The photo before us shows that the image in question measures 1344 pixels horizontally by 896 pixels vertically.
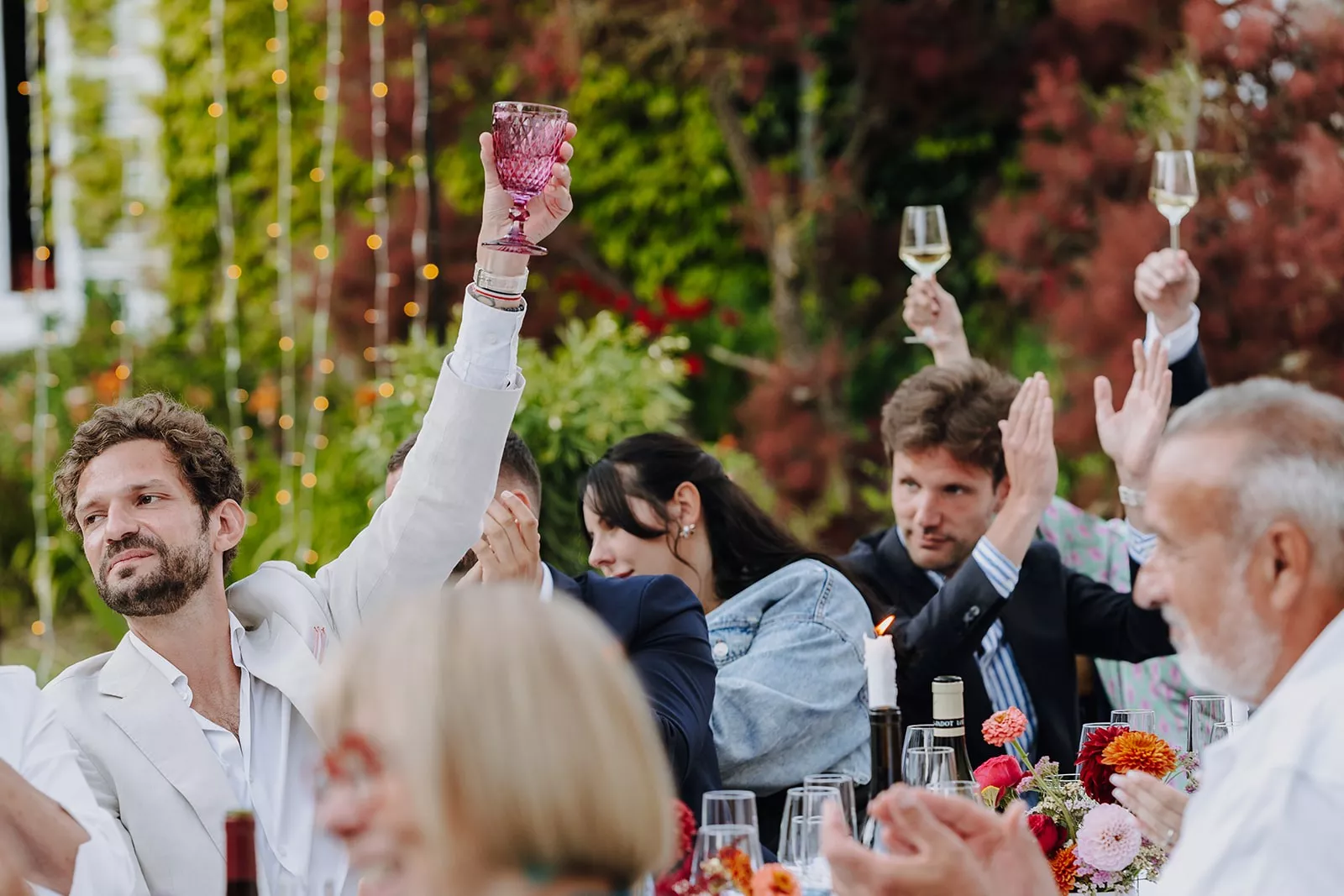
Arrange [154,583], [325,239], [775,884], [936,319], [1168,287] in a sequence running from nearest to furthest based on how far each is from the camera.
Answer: [775,884], [154,583], [1168,287], [936,319], [325,239]

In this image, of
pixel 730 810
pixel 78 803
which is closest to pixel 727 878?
pixel 730 810

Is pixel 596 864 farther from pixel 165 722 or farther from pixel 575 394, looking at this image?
pixel 575 394

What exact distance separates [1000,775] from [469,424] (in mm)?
1181

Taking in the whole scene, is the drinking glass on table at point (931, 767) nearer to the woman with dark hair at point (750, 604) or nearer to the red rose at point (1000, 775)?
the red rose at point (1000, 775)

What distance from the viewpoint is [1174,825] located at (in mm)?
2375

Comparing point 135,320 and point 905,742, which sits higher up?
point 135,320

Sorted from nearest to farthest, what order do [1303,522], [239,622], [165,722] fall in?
[1303,522]
[165,722]
[239,622]

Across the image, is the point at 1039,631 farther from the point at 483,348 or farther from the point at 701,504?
the point at 483,348

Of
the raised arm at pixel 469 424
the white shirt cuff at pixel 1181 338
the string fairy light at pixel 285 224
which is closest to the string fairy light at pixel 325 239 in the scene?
the string fairy light at pixel 285 224

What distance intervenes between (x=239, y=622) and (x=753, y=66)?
256 inches

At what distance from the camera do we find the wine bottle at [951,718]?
291 centimetres

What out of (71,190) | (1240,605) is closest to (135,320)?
(71,190)

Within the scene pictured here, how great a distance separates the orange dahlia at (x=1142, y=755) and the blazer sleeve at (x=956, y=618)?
3.18ft

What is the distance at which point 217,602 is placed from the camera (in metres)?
3.15
